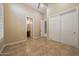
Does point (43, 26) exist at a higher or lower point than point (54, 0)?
lower

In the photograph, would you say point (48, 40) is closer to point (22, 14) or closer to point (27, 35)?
point (27, 35)

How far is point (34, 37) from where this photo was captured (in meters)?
2.19

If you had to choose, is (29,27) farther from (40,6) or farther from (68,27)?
(68,27)

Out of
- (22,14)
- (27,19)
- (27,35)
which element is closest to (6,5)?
(22,14)

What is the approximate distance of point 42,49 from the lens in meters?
1.81

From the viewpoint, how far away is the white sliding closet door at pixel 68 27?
179 centimetres

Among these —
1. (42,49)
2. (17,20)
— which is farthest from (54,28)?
(17,20)

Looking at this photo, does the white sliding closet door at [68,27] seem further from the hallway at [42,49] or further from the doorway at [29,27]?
the doorway at [29,27]

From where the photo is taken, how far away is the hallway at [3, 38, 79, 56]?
1.66 m

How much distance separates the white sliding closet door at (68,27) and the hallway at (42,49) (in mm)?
135

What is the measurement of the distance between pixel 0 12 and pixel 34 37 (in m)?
0.98

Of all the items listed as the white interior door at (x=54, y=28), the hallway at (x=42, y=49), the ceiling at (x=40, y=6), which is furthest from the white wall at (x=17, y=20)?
the white interior door at (x=54, y=28)

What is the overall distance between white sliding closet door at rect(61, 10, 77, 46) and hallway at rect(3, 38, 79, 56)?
14 cm

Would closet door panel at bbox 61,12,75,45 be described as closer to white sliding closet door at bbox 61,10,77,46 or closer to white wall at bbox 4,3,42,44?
white sliding closet door at bbox 61,10,77,46
